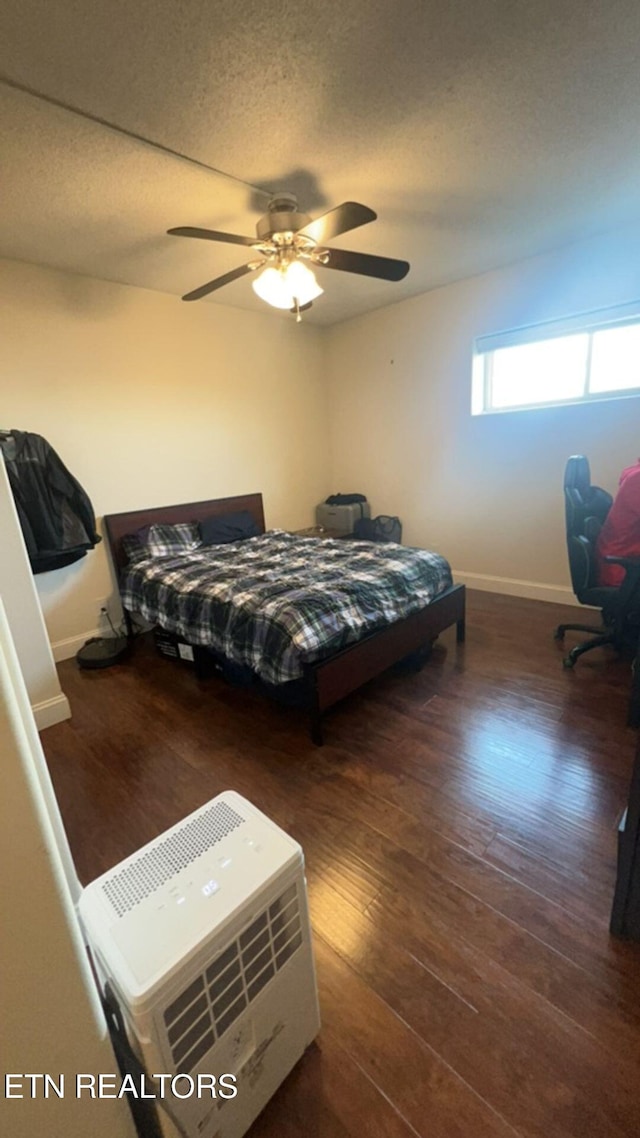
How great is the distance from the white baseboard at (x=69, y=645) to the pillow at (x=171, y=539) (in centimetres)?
78

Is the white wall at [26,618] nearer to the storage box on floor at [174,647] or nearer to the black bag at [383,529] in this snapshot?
the storage box on floor at [174,647]

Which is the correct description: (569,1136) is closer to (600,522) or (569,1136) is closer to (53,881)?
(53,881)

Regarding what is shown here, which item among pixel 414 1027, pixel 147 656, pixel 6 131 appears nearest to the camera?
pixel 414 1027

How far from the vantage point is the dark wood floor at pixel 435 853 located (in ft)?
3.07

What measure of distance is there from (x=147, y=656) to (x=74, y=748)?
1.01 m

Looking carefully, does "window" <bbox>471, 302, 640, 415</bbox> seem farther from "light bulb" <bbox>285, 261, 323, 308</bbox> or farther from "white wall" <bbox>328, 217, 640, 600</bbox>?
"light bulb" <bbox>285, 261, 323, 308</bbox>

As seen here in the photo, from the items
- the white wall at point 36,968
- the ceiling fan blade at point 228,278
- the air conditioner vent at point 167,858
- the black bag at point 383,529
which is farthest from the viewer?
the black bag at point 383,529

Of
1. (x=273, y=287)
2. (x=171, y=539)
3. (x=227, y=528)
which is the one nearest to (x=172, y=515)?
(x=171, y=539)

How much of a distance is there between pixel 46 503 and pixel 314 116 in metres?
2.43

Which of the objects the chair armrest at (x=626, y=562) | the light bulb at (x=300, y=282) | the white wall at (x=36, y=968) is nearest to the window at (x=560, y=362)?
the chair armrest at (x=626, y=562)

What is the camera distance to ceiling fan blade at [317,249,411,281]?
6.69 ft

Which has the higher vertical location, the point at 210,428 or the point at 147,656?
the point at 210,428

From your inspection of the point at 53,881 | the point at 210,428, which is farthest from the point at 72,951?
the point at 210,428

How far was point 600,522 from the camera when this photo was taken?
2.50 metres
